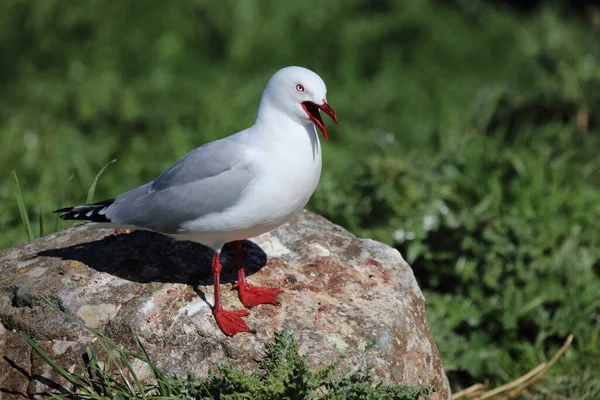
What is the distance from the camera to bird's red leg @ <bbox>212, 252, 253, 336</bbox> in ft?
→ 10.9

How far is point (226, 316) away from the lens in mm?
3387

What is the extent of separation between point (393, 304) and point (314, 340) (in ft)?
1.56

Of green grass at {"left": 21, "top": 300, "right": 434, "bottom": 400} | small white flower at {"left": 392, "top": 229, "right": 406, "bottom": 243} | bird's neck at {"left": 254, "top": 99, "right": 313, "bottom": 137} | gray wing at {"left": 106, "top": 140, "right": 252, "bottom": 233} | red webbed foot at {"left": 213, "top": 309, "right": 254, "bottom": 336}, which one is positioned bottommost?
small white flower at {"left": 392, "top": 229, "right": 406, "bottom": 243}

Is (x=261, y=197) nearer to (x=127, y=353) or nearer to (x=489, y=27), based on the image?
(x=127, y=353)

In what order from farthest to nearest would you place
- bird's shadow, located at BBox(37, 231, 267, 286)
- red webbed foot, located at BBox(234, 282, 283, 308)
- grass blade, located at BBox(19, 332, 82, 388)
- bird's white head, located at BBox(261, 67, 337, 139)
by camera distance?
bird's shadow, located at BBox(37, 231, 267, 286) < red webbed foot, located at BBox(234, 282, 283, 308) < bird's white head, located at BBox(261, 67, 337, 139) < grass blade, located at BBox(19, 332, 82, 388)

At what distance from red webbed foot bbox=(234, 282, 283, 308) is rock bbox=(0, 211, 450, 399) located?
0.13ft

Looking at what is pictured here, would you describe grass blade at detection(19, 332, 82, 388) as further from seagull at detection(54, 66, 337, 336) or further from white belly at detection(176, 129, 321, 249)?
white belly at detection(176, 129, 321, 249)

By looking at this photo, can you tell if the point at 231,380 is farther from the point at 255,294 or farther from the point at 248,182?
the point at 248,182

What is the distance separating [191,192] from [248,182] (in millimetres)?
283

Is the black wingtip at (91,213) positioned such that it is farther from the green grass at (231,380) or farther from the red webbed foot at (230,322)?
the red webbed foot at (230,322)

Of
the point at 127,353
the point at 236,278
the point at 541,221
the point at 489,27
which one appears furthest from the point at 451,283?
the point at 489,27

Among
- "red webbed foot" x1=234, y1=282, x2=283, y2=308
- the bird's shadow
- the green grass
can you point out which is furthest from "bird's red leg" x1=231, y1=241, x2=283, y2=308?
the green grass

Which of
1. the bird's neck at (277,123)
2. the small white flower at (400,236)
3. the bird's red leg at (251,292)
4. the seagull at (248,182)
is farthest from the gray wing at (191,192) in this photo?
the small white flower at (400,236)

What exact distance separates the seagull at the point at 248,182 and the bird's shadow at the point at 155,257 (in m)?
0.26
